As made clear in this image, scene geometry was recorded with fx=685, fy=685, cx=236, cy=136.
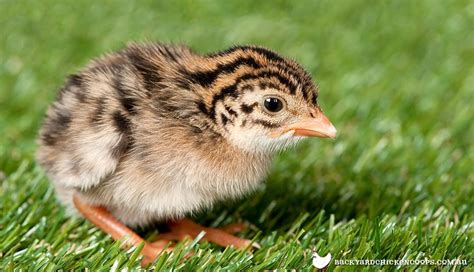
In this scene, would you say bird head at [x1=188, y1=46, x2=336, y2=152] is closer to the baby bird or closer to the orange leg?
the baby bird

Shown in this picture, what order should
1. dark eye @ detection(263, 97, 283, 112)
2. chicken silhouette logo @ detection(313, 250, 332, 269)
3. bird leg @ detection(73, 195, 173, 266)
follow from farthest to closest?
bird leg @ detection(73, 195, 173, 266) → dark eye @ detection(263, 97, 283, 112) → chicken silhouette logo @ detection(313, 250, 332, 269)

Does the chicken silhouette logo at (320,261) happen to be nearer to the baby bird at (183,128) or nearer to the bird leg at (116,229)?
the baby bird at (183,128)

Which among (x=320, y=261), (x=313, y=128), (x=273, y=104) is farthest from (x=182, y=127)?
(x=320, y=261)

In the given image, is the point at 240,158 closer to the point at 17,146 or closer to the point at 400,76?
the point at 17,146

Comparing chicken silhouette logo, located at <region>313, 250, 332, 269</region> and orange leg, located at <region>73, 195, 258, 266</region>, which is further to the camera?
orange leg, located at <region>73, 195, 258, 266</region>

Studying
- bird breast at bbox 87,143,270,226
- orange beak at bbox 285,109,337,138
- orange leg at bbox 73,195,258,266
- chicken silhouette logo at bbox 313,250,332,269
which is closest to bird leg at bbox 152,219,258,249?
orange leg at bbox 73,195,258,266
